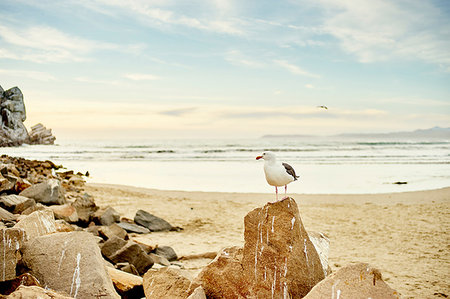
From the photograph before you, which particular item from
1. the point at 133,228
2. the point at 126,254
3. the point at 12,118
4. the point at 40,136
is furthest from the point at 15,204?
the point at 40,136

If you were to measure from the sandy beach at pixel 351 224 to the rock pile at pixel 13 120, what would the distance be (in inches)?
2492

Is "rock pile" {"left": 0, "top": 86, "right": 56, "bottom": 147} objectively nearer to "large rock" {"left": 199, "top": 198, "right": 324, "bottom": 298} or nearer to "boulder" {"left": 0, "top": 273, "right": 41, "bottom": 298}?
"boulder" {"left": 0, "top": 273, "right": 41, "bottom": 298}

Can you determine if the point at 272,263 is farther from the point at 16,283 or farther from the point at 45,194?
the point at 45,194

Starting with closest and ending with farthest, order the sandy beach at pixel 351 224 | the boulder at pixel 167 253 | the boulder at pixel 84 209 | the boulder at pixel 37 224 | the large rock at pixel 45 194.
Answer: the boulder at pixel 37 224
the sandy beach at pixel 351 224
the boulder at pixel 167 253
the boulder at pixel 84 209
the large rock at pixel 45 194

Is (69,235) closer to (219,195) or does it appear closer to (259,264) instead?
(259,264)

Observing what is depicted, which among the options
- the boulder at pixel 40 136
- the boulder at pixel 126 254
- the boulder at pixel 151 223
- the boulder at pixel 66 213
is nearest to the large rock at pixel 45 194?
the boulder at pixel 66 213

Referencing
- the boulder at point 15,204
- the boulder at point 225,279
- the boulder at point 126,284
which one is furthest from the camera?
the boulder at point 15,204

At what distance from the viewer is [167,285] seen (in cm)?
452

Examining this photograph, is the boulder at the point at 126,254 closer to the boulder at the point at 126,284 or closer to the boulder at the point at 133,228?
the boulder at the point at 126,284

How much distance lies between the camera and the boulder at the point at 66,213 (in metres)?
7.85

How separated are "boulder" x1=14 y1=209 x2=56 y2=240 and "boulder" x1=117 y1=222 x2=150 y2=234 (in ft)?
11.4

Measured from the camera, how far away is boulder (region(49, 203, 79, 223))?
25.8 ft

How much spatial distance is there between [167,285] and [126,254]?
1.78m

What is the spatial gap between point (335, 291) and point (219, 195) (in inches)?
475
